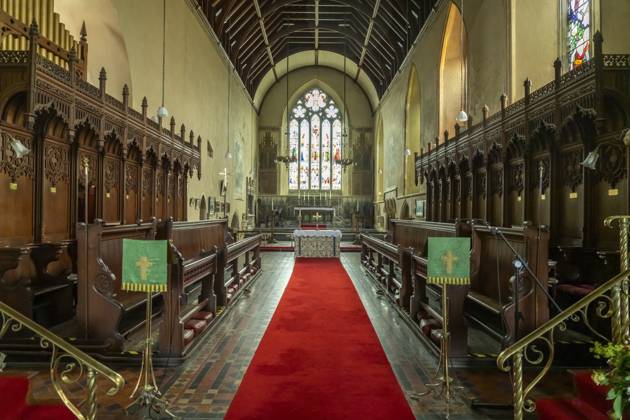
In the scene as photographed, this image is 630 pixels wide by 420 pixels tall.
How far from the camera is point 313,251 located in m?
12.6

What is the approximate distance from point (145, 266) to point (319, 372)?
1.77 m

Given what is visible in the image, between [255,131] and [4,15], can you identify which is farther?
[255,131]

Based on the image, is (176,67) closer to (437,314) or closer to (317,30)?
(437,314)

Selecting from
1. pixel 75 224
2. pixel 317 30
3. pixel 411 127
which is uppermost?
pixel 317 30

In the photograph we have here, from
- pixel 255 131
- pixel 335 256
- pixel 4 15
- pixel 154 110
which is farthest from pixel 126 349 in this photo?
pixel 255 131

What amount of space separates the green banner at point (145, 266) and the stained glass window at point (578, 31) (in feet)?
22.0

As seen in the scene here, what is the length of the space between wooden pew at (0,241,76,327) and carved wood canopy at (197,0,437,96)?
10034 mm

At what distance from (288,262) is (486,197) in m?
5.80

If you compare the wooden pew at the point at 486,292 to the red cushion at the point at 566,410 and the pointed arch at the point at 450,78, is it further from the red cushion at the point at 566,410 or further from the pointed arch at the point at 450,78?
the pointed arch at the point at 450,78

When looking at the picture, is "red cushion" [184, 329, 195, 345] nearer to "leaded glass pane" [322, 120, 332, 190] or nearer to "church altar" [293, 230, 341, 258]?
"church altar" [293, 230, 341, 258]

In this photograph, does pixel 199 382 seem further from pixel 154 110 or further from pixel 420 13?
pixel 420 13

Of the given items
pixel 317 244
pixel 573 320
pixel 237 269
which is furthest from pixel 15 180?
pixel 317 244

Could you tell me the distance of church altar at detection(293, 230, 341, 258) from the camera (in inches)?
492

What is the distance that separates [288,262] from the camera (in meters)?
11.8
